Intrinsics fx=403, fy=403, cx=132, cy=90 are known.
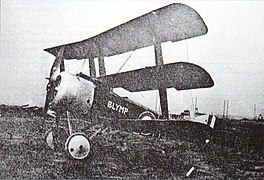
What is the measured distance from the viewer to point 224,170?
176 centimetres

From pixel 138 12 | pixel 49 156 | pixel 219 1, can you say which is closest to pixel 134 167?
pixel 49 156

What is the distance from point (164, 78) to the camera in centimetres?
172

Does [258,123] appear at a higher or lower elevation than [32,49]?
lower

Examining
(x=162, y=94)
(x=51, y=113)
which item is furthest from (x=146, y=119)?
(x=51, y=113)

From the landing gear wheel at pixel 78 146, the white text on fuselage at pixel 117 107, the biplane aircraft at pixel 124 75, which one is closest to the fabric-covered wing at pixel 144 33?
the biplane aircraft at pixel 124 75

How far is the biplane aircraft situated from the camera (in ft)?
5.63

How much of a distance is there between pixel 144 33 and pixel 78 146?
573 mm

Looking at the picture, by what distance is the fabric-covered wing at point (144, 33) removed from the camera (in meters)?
1.71

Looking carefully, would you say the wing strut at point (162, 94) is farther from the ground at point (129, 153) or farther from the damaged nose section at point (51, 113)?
the damaged nose section at point (51, 113)

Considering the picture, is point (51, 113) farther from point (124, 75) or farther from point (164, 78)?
point (164, 78)

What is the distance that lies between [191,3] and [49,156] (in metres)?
0.92

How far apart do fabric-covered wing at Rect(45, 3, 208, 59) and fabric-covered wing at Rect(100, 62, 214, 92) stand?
0.12 m

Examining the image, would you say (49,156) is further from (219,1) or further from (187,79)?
(219,1)

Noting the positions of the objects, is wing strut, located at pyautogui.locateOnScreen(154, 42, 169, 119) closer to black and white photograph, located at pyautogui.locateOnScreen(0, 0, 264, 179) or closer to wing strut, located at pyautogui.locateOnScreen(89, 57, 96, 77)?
black and white photograph, located at pyautogui.locateOnScreen(0, 0, 264, 179)
